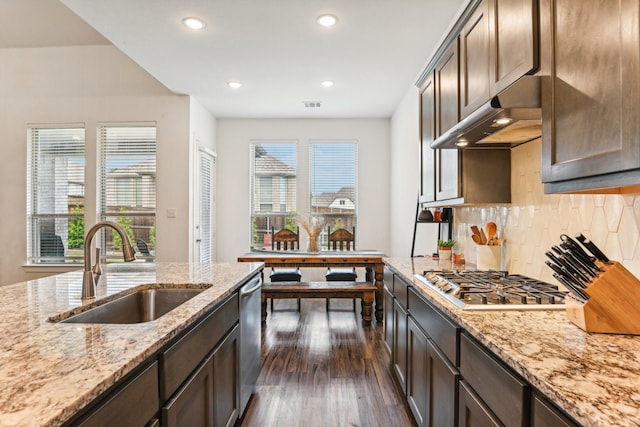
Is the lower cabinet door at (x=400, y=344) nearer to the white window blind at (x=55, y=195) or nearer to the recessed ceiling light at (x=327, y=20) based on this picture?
the recessed ceiling light at (x=327, y=20)

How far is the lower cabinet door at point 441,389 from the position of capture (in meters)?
1.35

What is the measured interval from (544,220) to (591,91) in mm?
1009

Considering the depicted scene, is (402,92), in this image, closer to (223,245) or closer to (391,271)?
Answer: (391,271)

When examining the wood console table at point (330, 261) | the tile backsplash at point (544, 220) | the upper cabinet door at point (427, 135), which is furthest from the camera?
the wood console table at point (330, 261)

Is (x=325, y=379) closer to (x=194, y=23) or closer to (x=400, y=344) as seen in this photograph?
(x=400, y=344)

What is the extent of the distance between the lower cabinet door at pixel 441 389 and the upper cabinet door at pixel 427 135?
4.38 ft

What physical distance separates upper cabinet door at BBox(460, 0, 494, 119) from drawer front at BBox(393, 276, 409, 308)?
3.36 ft

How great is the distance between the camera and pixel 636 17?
83 cm

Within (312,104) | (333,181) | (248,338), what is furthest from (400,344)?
(333,181)

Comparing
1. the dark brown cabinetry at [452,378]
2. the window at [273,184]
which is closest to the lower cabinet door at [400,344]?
the dark brown cabinetry at [452,378]

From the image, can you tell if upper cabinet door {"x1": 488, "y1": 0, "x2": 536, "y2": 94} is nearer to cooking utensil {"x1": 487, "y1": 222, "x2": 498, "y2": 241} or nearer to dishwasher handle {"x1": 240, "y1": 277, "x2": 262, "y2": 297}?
cooking utensil {"x1": 487, "y1": 222, "x2": 498, "y2": 241}

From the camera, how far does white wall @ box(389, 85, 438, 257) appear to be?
13.2 ft

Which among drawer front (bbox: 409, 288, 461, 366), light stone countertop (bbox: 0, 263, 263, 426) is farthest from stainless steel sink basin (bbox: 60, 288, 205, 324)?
drawer front (bbox: 409, 288, 461, 366)

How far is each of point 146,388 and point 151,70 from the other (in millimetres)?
3725
